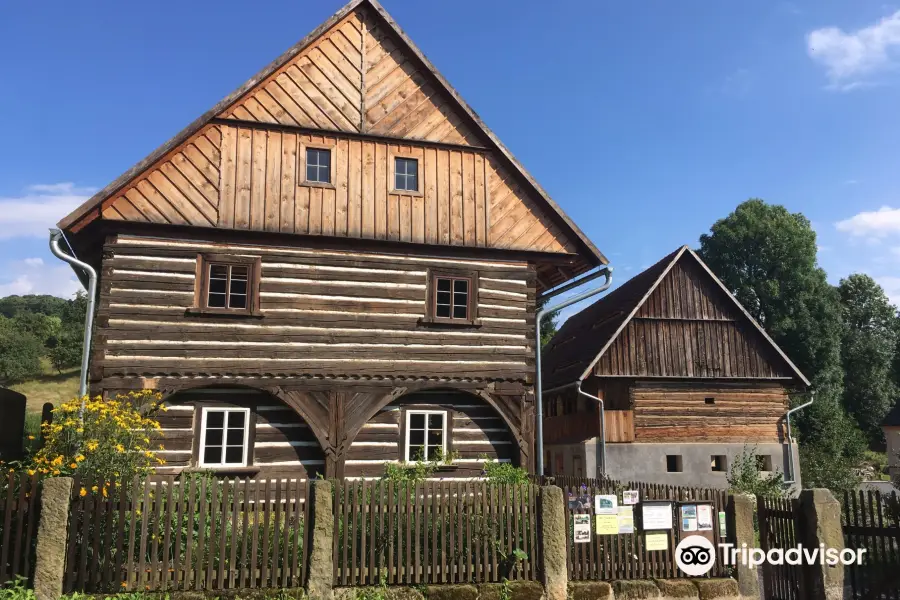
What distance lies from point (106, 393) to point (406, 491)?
23.3 feet

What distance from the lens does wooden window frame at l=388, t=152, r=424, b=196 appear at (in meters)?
15.6

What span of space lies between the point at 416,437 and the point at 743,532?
7110mm

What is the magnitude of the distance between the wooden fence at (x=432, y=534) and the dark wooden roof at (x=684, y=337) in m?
13.1

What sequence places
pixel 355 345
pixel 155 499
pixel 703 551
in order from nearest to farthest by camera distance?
pixel 155 499, pixel 703 551, pixel 355 345

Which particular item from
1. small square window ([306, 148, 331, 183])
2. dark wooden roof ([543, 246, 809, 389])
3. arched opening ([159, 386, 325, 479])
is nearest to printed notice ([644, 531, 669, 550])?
arched opening ([159, 386, 325, 479])

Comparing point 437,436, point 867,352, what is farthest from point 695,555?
point 867,352

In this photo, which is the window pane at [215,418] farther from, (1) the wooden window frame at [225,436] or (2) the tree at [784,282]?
(2) the tree at [784,282]

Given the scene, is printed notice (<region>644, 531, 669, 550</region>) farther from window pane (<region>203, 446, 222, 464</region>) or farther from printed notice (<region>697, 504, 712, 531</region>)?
window pane (<region>203, 446, 222, 464</region>)

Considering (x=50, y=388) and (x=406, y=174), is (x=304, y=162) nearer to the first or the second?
(x=406, y=174)

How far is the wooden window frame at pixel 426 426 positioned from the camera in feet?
49.2

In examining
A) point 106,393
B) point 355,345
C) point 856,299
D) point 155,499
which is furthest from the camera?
point 856,299

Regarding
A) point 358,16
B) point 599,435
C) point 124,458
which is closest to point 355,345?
point 124,458

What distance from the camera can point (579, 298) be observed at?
1655cm

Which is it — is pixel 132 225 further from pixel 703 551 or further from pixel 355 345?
pixel 703 551
